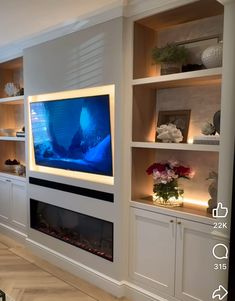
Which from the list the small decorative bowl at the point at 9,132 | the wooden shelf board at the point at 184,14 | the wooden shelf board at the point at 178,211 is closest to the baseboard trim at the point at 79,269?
the wooden shelf board at the point at 178,211

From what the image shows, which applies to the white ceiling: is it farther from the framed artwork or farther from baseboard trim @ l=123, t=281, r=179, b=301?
baseboard trim @ l=123, t=281, r=179, b=301

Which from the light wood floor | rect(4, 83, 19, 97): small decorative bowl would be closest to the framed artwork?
the light wood floor

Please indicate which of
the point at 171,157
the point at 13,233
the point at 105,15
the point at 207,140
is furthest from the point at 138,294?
the point at 105,15

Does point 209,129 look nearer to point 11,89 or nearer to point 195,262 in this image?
point 195,262

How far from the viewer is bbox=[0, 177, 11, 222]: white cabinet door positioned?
13.7ft

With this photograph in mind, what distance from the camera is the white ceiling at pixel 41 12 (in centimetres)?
255

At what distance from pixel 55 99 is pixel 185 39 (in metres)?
1.52

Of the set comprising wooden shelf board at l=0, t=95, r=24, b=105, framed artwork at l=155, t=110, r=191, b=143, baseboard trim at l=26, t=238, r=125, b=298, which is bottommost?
baseboard trim at l=26, t=238, r=125, b=298

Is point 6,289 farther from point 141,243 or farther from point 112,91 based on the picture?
point 112,91

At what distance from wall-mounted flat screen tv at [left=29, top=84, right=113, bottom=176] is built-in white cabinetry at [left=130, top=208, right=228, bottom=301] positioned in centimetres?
62

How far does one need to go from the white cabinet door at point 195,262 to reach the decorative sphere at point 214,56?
3.75ft

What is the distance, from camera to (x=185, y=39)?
255cm

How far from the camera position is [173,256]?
241cm

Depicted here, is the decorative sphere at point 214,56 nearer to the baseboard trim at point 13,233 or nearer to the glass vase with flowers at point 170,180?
the glass vase with flowers at point 170,180
